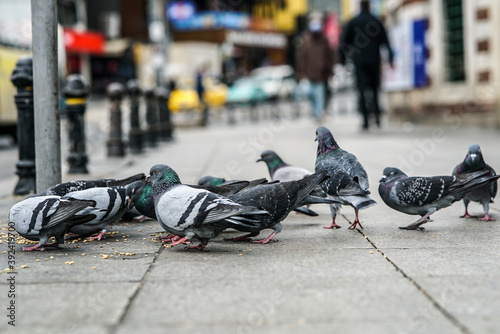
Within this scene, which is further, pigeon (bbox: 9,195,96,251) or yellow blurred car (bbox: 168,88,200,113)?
yellow blurred car (bbox: 168,88,200,113)

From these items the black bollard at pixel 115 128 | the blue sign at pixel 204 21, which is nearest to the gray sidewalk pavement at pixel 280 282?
the black bollard at pixel 115 128

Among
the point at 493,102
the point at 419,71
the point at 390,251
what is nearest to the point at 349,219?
the point at 390,251

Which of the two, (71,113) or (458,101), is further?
(458,101)

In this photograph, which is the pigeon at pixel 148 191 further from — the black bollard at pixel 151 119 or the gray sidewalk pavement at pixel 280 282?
the black bollard at pixel 151 119

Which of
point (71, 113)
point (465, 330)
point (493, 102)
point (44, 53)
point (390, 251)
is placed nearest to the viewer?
point (465, 330)

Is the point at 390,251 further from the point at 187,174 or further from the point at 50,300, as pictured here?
the point at 187,174

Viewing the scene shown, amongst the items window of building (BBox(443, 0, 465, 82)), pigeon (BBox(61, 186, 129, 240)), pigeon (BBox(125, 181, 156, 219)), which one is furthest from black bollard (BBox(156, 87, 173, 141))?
pigeon (BBox(61, 186, 129, 240))

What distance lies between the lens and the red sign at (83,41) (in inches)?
1592

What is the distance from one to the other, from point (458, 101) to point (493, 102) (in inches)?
47.1

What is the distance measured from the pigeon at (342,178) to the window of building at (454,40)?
11.0 m

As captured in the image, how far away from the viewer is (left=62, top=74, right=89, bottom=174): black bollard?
829 cm

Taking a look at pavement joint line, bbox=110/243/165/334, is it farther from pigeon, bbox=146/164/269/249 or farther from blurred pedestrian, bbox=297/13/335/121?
blurred pedestrian, bbox=297/13/335/121

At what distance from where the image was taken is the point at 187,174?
8305 millimetres

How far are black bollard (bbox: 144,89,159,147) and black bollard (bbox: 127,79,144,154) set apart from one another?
998 mm
